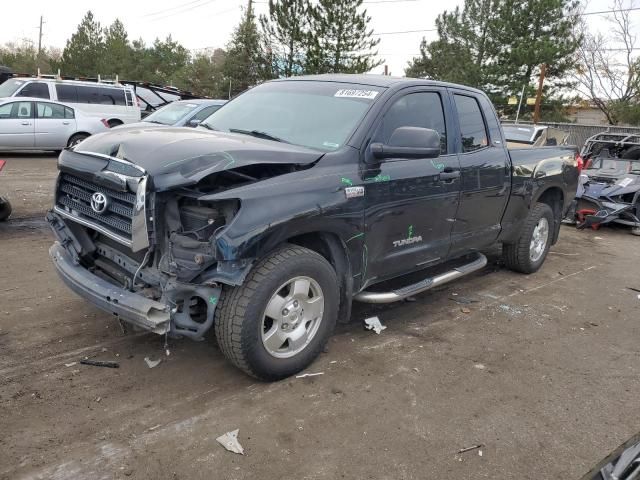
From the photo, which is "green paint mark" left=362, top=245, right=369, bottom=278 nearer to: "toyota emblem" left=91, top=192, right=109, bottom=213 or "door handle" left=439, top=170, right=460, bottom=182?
"door handle" left=439, top=170, right=460, bottom=182

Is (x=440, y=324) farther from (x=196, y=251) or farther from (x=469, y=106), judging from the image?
(x=196, y=251)

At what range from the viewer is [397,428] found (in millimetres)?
3195

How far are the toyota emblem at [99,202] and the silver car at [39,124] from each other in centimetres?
1212

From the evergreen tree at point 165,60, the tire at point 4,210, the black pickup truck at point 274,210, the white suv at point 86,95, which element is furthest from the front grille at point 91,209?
the evergreen tree at point 165,60

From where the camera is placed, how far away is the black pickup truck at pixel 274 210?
3.16 metres

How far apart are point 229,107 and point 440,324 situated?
2626mm

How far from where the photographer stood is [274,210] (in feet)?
10.6

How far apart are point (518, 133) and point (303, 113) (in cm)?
886

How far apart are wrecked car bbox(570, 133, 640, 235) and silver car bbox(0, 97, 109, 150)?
12.4m

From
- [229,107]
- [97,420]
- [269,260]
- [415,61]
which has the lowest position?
[97,420]

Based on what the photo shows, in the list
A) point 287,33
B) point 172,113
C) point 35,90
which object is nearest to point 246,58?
point 287,33

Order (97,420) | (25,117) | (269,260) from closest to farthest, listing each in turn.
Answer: (97,420) → (269,260) → (25,117)

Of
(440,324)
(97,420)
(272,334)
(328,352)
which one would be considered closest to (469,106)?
(440,324)

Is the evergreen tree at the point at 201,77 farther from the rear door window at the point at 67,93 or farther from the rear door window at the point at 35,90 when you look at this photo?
the rear door window at the point at 35,90
